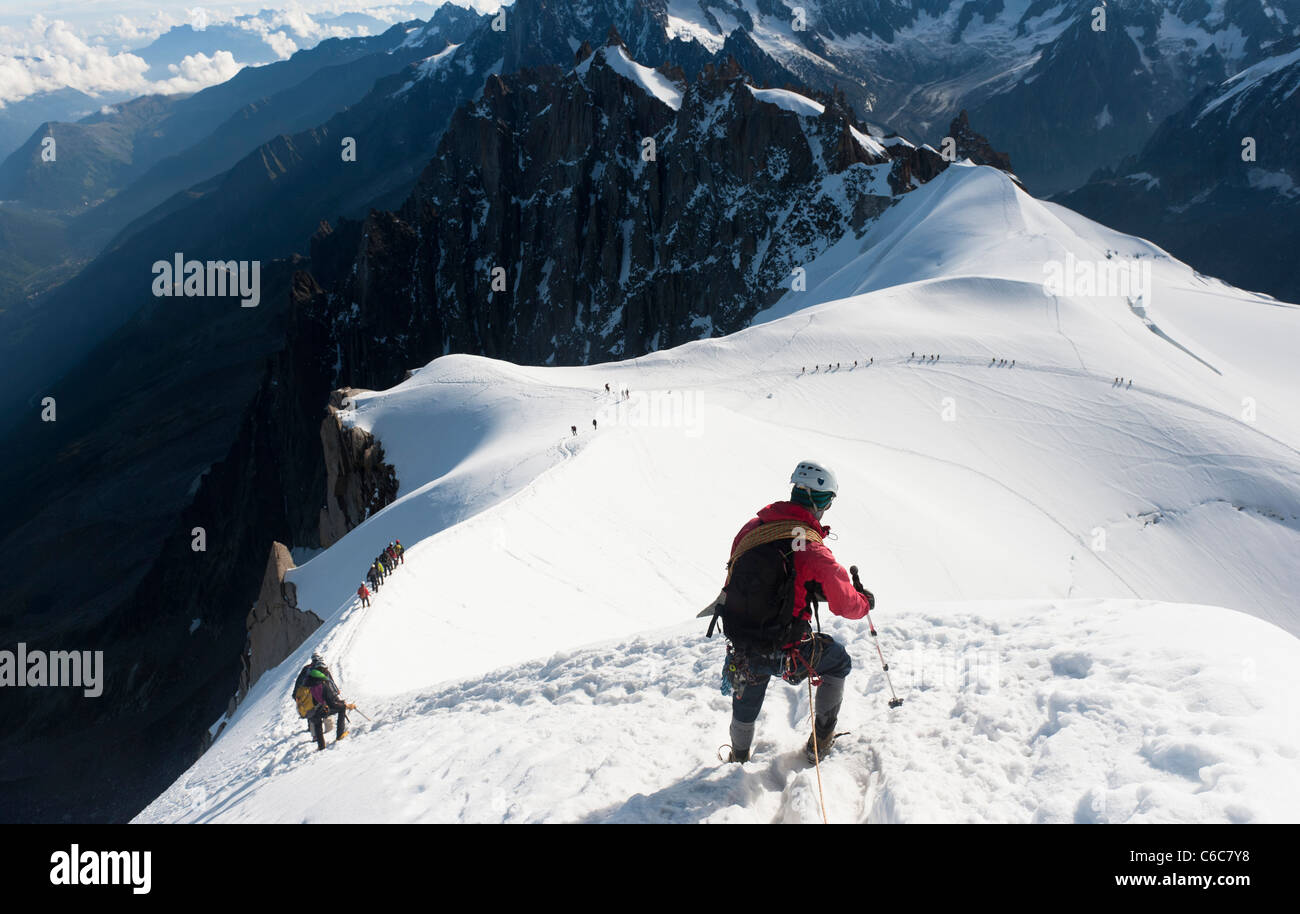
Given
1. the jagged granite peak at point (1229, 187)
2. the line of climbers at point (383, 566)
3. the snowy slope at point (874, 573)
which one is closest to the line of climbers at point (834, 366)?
the snowy slope at point (874, 573)

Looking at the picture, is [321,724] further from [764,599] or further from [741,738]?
[764,599]

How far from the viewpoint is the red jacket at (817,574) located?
17.5 ft

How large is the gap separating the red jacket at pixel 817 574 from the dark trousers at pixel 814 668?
0.48 meters

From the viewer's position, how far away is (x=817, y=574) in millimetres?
5371

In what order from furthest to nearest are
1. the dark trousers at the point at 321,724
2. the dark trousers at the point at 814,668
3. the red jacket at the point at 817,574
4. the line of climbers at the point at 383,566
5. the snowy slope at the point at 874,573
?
the line of climbers at the point at 383,566 < the dark trousers at the point at 321,724 < the dark trousers at the point at 814,668 < the snowy slope at the point at 874,573 < the red jacket at the point at 817,574

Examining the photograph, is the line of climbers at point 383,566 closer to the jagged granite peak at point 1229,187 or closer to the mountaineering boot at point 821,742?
the mountaineering boot at point 821,742

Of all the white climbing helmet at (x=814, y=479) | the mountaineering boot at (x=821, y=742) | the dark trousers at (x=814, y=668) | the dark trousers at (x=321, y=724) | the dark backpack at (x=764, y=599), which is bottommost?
the dark trousers at (x=321, y=724)

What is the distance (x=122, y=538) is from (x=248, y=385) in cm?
5976

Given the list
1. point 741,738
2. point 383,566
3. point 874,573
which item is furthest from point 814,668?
point 383,566

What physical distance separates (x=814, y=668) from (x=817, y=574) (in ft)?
3.83

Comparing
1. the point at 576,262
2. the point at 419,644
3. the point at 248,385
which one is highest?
the point at 576,262
